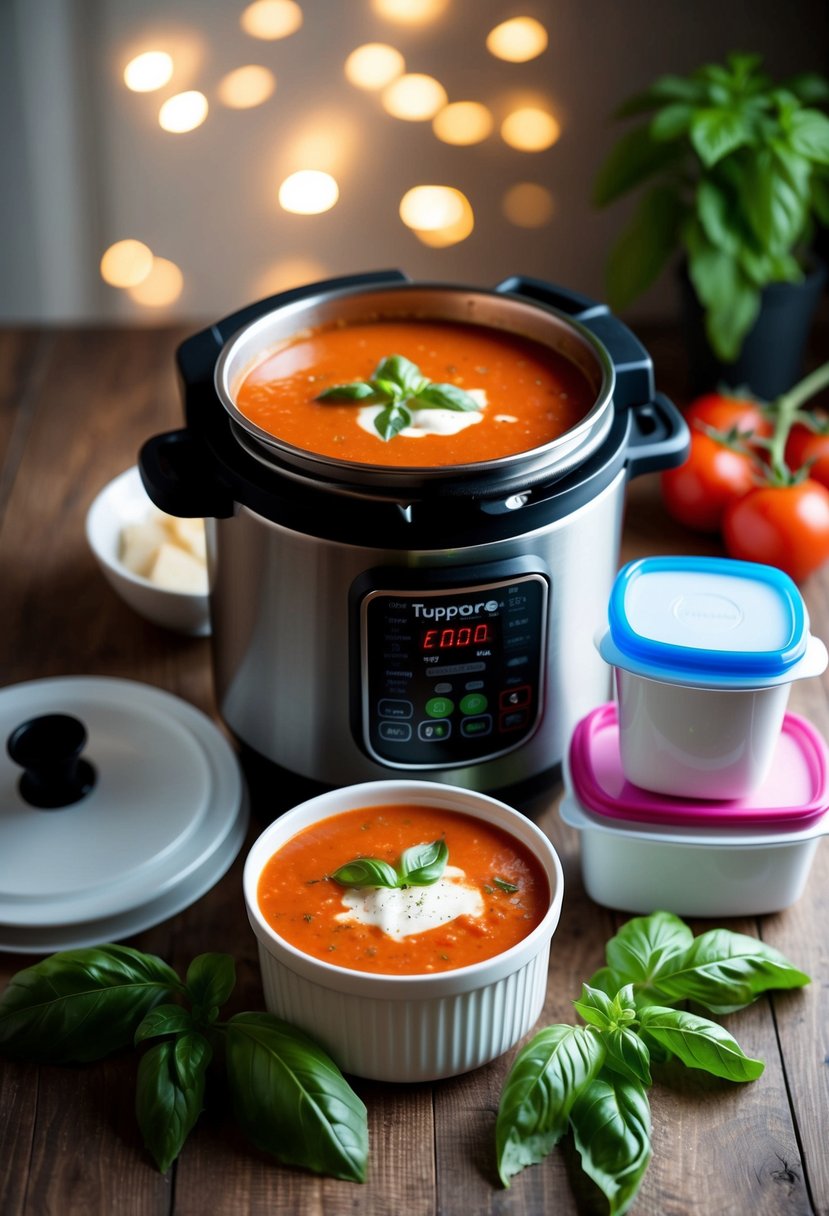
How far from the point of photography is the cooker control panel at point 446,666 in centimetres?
110

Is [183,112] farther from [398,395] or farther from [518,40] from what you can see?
[398,395]

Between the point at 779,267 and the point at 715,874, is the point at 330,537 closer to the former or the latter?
Result: the point at 715,874

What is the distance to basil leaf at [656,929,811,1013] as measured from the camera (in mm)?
1101

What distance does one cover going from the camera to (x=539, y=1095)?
0.98 m

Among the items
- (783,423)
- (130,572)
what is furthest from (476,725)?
(783,423)

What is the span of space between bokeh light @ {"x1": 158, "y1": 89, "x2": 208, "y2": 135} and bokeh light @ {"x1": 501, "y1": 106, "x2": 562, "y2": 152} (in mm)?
443

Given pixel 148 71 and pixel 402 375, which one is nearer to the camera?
pixel 402 375

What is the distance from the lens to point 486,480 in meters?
1.08

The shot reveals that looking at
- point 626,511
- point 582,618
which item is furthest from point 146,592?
point 626,511

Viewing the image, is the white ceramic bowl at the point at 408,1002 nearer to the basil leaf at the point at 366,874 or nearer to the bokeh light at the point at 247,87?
the basil leaf at the point at 366,874

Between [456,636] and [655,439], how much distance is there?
297 mm

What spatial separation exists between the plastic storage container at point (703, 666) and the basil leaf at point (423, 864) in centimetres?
19

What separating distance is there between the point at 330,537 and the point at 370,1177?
47cm

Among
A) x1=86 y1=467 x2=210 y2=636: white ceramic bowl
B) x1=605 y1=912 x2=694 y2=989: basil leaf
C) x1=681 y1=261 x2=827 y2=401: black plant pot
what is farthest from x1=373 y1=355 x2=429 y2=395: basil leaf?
x1=681 y1=261 x2=827 y2=401: black plant pot
